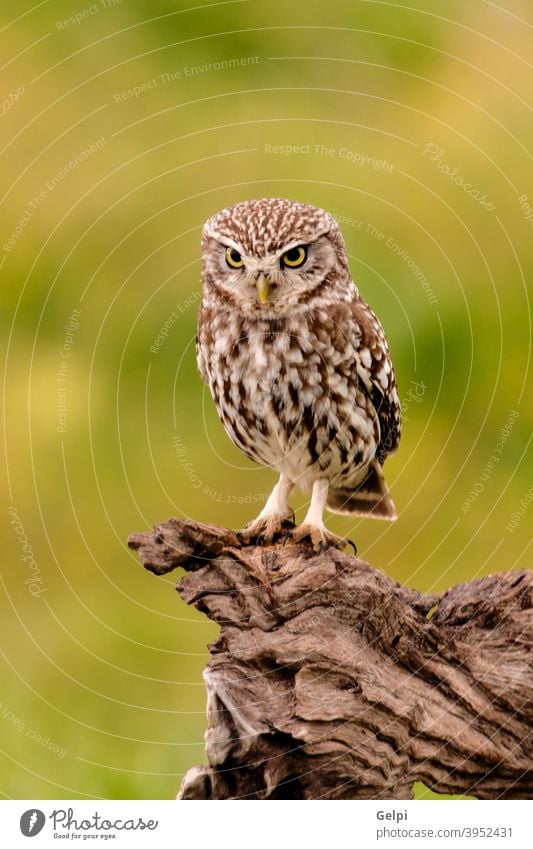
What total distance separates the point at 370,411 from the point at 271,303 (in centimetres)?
51

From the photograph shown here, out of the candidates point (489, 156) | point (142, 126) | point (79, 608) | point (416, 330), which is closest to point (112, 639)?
point (79, 608)

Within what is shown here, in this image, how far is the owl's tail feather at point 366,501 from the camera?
427cm

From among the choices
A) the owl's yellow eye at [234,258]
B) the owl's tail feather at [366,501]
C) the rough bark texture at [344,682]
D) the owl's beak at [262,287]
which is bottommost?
the rough bark texture at [344,682]

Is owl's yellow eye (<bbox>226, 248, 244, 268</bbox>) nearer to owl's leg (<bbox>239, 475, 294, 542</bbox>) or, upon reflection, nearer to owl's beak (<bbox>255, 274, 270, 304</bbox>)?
owl's beak (<bbox>255, 274, 270, 304</bbox>)

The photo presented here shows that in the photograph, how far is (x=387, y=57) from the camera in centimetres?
510

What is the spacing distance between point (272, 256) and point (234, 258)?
146 millimetres

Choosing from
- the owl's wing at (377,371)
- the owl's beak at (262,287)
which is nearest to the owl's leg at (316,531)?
the owl's wing at (377,371)

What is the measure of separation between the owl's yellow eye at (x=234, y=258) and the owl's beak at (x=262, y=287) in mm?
96

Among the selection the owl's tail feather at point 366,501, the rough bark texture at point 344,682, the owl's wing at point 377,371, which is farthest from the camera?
the owl's tail feather at point 366,501

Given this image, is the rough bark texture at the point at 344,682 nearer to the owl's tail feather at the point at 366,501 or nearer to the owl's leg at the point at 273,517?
the owl's leg at the point at 273,517

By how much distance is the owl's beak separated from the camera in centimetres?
338

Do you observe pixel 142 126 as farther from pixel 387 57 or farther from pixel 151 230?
pixel 387 57

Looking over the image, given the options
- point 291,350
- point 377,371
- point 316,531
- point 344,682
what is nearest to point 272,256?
point 291,350

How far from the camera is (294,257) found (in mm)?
3502
